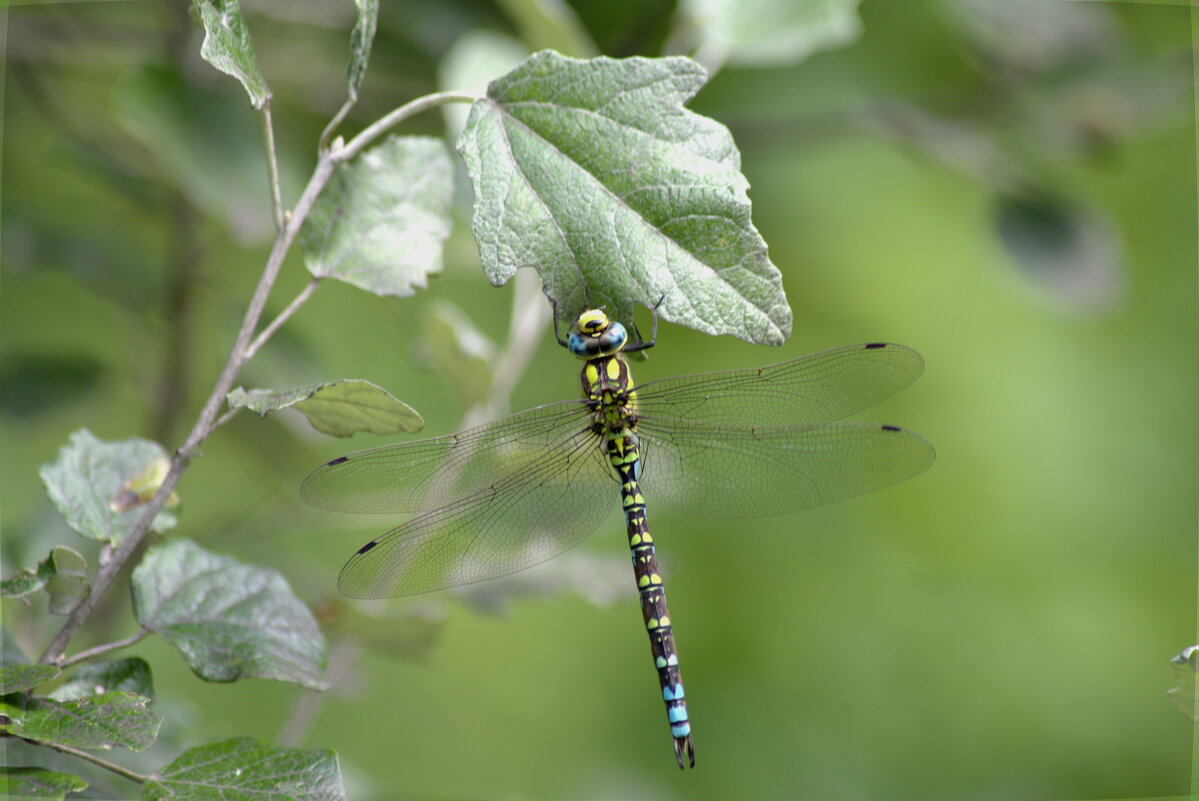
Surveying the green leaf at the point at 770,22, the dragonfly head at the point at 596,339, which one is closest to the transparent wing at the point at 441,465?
the dragonfly head at the point at 596,339

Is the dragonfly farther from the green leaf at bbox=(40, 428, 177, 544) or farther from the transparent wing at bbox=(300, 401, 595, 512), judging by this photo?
the green leaf at bbox=(40, 428, 177, 544)

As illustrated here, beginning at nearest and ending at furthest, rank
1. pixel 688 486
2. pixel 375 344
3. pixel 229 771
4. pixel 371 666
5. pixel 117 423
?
pixel 229 771, pixel 688 486, pixel 117 423, pixel 371 666, pixel 375 344

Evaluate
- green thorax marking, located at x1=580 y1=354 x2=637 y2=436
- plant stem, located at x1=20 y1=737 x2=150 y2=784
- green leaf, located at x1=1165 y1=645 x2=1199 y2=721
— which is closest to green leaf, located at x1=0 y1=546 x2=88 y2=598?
plant stem, located at x1=20 y1=737 x2=150 y2=784

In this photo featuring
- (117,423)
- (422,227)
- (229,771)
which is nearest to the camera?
(229,771)

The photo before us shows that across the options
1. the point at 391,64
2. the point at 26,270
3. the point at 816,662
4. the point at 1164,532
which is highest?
the point at 391,64

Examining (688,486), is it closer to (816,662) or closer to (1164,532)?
(816,662)

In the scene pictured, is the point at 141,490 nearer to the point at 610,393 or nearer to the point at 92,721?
the point at 92,721

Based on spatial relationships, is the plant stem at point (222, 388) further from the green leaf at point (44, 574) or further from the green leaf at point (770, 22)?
the green leaf at point (770, 22)

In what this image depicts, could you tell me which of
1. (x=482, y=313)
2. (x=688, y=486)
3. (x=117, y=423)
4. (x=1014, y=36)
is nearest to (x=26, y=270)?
(x=117, y=423)
